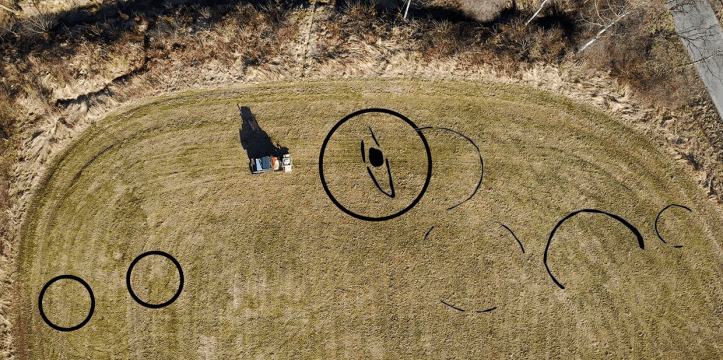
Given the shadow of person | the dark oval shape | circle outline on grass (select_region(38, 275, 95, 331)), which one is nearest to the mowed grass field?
circle outline on grass (select_region(38, 275, 95, 331))

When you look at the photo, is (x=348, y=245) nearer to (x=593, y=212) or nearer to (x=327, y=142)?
(x=327, y=142)

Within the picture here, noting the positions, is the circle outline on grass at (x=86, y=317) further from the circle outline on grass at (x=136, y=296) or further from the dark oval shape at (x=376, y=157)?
the dark oval shape at (x=376, y=157)

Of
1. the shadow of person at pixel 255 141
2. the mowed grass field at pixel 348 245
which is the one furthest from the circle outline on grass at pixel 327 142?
the shadow of person at pixel 255 141

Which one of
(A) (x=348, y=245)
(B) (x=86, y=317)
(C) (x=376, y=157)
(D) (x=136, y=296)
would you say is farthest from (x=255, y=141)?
(B) (x=86, y=317)

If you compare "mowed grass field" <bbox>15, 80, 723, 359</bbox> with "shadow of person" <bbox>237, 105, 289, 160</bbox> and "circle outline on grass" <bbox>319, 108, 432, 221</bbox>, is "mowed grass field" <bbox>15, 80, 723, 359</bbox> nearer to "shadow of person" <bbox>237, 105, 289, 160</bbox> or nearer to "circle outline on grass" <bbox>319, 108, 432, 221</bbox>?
"circle outline on grass" <bbox>319, 108, 432, 221</bbox>

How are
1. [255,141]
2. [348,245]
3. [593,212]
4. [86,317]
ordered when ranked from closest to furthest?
[86,317]
[348,245]
[255,141]
[593,212]
